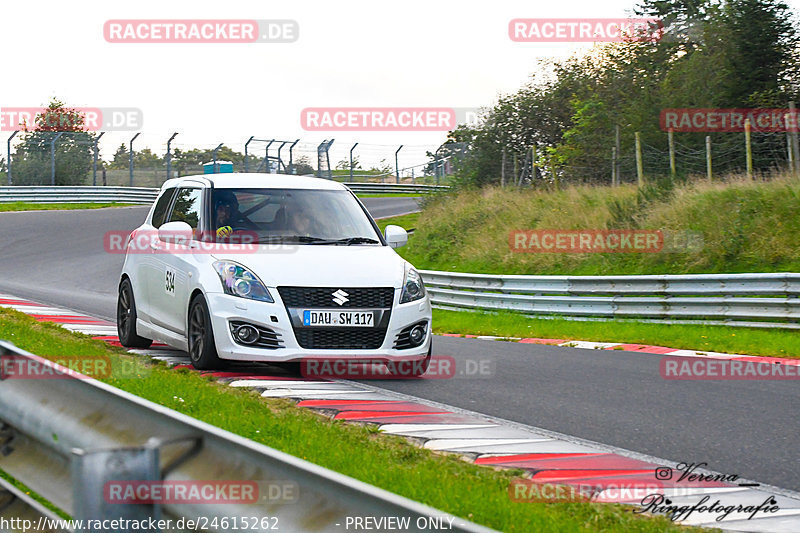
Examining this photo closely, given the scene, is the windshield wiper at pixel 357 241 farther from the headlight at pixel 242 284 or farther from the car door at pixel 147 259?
the car door at pixel 147 259

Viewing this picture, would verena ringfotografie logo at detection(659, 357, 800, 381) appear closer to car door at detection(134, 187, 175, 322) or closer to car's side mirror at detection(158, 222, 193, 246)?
car's side mirror at detection(158, 222, 193, 246)

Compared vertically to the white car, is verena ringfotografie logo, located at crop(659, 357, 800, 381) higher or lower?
lower

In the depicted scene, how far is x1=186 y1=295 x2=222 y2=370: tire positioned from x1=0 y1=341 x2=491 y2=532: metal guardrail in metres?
4.72

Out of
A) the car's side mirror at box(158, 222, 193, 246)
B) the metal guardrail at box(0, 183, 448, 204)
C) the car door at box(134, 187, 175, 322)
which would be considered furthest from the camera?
the metal guardrail at box(0, 183, 448, 204)

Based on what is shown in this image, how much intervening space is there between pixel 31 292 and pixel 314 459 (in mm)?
14819

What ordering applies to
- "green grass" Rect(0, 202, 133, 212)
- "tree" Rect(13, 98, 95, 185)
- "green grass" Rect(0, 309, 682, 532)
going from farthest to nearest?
"tree" Rect(13, 98, 95, 185) < "green grass" Rect(0, 202, 133, 212) < "green grass" Rect(0, 309, 682, 532)

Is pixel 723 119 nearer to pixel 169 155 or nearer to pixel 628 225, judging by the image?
pixel 628 225

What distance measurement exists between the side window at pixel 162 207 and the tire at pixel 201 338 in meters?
1.90

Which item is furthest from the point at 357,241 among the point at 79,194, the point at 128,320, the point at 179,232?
the point at 79,194

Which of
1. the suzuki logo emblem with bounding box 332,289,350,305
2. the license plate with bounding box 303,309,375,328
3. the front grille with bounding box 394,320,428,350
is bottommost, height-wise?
the front grille with bounding box 394,320,428,350

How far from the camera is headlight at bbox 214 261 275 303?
845cm

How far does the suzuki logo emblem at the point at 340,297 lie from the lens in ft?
27.7

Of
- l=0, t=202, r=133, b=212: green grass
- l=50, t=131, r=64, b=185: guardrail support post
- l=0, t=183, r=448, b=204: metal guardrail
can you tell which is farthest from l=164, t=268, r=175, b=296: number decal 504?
l=50, t=131, r=64, b=185: guardrail support post
